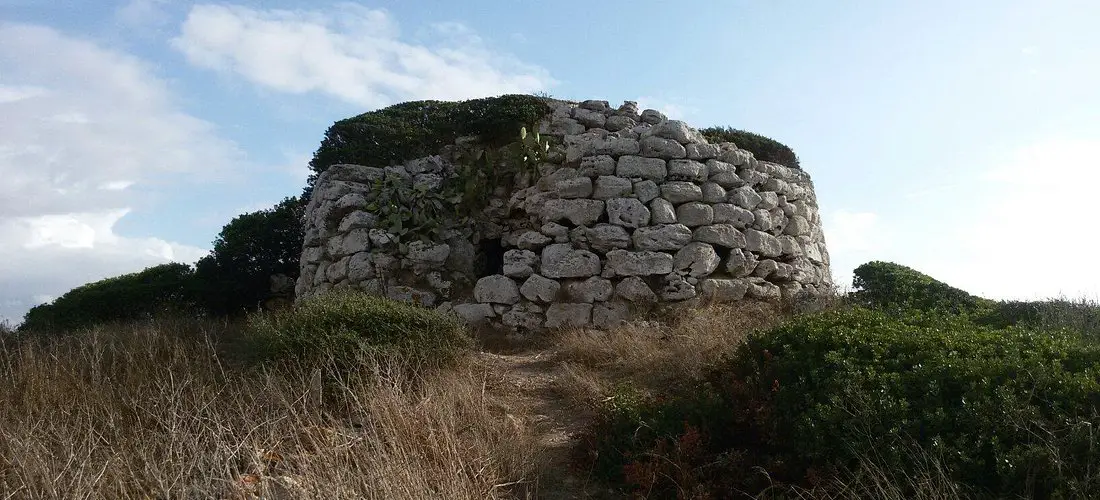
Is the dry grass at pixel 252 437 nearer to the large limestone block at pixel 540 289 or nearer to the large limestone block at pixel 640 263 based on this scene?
the large limestone block at pixel 540 289

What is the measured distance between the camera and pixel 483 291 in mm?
10133

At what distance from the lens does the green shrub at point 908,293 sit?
31.6 ft

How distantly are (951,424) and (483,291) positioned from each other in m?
6.82

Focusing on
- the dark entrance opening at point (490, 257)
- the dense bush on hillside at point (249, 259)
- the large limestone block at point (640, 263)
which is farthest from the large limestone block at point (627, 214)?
the dense bush on hillside at point (249, 259)

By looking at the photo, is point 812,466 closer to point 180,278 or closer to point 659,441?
point 659,441

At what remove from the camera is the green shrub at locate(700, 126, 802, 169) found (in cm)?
1245

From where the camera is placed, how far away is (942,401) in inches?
166

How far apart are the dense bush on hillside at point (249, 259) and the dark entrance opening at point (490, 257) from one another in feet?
12.0

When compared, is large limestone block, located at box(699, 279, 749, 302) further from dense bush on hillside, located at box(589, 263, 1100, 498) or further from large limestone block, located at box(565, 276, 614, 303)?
dense bush on hillside, located at box(589, 263, 1100, 498)

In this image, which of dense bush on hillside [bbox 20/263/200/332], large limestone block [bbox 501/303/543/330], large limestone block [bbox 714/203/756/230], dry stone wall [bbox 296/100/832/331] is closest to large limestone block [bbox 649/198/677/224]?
dry stone wall [bbox 296/100/832/331]

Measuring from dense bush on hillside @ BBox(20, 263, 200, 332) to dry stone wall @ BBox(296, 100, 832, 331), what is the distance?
6.78ft

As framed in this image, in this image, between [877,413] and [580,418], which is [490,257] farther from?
[877,413]

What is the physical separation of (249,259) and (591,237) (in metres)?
6.25

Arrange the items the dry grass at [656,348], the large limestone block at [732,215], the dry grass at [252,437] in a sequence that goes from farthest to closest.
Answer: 1. the large limestone block at [732,215]
2. the dry grass at [656,348]
3. the dry grass at [252,437]
